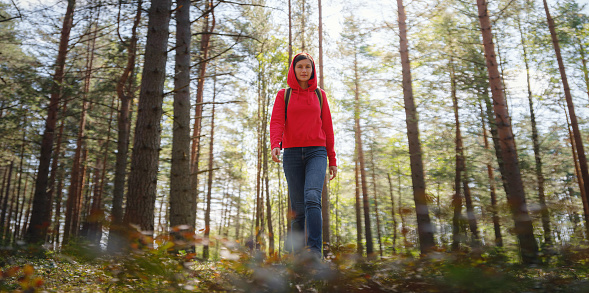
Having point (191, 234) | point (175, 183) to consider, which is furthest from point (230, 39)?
point (191, 234)

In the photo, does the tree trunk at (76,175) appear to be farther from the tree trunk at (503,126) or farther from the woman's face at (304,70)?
the tree trunk at (503,126)

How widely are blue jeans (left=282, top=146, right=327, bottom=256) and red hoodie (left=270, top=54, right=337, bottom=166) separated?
101 millimetres

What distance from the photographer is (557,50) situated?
44.9ft

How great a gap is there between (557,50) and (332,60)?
9264mm

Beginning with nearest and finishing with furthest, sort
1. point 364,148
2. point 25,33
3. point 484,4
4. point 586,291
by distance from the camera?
1. point 586,291
2. point 484,4
3. point 25,33
4. point 364,148

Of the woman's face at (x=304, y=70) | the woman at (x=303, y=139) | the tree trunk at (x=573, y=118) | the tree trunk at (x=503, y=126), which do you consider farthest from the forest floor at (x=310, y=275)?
the tree trunk at (x=573, y=118)

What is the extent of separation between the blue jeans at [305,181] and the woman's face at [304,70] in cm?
83

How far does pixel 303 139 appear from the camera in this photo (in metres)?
3.68

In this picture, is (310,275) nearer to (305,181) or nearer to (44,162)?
(305,181)

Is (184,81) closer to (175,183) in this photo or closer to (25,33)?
(175,183)

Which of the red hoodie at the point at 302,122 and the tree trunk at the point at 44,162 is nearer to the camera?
the red hoodie at the point at 302,122

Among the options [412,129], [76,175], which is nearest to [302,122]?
[412,129]

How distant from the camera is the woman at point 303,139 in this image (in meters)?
3.52

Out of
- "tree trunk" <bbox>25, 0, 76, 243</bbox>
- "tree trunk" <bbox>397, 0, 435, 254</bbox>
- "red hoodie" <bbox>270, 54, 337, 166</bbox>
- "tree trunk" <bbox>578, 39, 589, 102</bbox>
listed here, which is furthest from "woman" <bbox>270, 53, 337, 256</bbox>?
"tree trunk" <bbox>578, 39, 589, 102</bbox>
